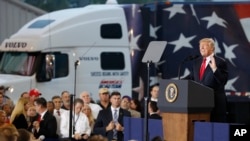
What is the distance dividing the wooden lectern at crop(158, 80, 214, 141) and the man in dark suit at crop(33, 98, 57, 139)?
13.7 feet

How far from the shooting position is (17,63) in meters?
23.2

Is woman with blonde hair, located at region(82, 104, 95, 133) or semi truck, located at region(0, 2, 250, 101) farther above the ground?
semi truck, located at region(0, 2, 250, 101)

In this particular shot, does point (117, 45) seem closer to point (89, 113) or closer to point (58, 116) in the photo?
point (89, 113)

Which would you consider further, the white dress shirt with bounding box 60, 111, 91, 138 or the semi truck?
the semi truck

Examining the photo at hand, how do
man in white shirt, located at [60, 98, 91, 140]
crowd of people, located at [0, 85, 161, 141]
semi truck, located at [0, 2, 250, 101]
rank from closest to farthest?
crowd of people, located at [0, 85, 161, 141]
man in white shirt, located at [60, 98, 91, 140]
semi truck, located at [0, 2, 250, 101]

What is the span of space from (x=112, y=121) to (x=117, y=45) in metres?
8.58

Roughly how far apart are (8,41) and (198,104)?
1292 centimetres

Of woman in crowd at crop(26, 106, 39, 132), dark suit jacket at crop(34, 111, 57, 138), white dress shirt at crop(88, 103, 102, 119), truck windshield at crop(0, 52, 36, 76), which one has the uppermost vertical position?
truck windshield at crop(0, 52, 36, 76)

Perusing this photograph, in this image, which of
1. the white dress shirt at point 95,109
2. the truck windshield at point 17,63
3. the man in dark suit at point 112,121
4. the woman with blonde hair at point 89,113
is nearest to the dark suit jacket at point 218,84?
the man in dark suit at point 112,121

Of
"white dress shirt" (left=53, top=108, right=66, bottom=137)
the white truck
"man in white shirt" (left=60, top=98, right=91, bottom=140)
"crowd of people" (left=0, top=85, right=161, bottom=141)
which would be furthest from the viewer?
the white truck

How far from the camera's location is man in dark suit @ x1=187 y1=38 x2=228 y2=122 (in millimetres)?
12133

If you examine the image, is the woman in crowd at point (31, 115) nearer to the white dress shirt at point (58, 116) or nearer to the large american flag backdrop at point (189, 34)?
the white dress shirt at point (58, 116)

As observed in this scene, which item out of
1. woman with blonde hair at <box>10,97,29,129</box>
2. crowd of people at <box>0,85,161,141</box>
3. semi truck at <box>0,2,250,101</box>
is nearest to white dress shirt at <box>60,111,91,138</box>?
crowd of people at <box>0,85,161,141</box>

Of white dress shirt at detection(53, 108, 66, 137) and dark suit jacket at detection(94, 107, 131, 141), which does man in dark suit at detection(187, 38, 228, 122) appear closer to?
dark suit jacket at detection(94, 107, 131, 141)
